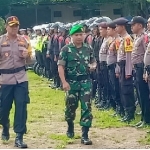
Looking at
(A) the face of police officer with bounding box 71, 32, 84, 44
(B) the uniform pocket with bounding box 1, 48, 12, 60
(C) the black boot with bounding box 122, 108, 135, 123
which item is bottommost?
(C) the black boot with bounding box 122, 108, 135, 123

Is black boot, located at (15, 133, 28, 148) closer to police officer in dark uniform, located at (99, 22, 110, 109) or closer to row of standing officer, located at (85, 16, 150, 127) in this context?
row of standing officer, located at (85, 16, 150, 127)

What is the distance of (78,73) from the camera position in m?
10.2

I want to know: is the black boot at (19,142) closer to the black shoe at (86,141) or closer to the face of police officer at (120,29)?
the black shoe at (86,141)

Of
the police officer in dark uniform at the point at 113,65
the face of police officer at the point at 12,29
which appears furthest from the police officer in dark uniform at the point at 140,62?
the face of police officer at the point at 12,29

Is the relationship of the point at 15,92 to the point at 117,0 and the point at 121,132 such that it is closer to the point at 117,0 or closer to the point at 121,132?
the point at 121,132

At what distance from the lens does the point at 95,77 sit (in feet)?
51.2

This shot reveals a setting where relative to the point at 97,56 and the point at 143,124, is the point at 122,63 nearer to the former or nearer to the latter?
the point at 143,124

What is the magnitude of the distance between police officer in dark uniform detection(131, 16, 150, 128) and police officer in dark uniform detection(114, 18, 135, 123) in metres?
0.40

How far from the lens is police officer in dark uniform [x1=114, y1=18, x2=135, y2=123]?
473 inches

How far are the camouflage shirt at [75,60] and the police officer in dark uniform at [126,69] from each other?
1.94 meters

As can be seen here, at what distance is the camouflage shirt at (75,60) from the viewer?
10148 millimetres

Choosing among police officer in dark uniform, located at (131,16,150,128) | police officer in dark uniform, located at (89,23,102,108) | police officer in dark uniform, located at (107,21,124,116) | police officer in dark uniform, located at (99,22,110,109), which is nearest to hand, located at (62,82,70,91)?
police officer in dark uniform, located at (131,16,150,128)

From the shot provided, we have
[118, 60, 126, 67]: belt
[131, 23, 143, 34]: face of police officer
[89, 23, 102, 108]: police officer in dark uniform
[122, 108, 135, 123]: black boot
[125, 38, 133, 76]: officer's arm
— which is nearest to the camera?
[131, 23, 143, 34]: face of police officer

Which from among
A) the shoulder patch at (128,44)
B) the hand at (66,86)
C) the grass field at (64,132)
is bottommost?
the grass field at (64,132)
